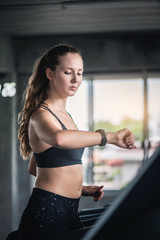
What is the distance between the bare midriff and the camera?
1.17 m

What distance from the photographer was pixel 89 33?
5039 millimetres

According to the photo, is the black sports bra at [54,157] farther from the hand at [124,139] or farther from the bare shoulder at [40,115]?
the hand at [124,139]

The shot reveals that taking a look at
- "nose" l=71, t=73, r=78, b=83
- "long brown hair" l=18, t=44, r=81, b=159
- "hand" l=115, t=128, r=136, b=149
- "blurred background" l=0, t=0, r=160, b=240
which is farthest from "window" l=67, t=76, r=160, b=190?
"hand" l=115, t=128, r=136, b=149

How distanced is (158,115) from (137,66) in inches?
32.9

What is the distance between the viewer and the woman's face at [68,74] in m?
1.17

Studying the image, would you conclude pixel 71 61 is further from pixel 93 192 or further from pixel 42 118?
pixel 93 192

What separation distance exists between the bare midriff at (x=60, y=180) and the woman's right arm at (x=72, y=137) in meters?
0.18

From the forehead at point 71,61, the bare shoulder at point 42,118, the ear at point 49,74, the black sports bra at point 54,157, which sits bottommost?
the black sports bra at point 54,157

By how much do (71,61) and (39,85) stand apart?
23 cm

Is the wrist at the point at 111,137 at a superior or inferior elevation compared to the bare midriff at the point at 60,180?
superior

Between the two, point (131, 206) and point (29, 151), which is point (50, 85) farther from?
point (131, 206)

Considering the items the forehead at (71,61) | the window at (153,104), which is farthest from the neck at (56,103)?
the window at (153,104)

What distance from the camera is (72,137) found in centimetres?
95

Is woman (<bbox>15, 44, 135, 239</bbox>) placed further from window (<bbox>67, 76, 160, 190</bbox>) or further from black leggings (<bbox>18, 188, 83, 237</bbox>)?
window (<bbox>67, 76, 160, 190</bbox>)
